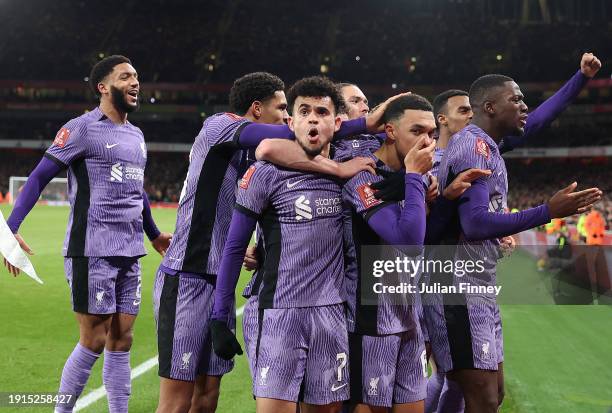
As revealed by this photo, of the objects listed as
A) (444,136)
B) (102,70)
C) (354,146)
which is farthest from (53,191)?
(354,146)

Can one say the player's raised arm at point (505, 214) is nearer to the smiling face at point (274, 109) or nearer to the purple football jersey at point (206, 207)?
the smiling face at point (274, 109)

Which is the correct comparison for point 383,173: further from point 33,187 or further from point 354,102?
point 33,187

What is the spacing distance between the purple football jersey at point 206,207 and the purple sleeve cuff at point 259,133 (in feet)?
0.68

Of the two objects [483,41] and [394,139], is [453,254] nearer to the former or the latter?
[394,139]

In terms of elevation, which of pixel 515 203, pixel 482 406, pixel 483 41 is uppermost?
pixel 483 41

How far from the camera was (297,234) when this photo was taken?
293cm

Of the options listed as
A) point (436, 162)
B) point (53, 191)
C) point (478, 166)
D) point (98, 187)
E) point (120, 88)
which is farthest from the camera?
point (53, 191)

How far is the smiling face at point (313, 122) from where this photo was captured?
2943 mm

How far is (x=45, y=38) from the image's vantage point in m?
52.2

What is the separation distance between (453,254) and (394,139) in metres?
0.78

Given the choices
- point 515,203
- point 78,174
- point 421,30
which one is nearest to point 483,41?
point 421,30

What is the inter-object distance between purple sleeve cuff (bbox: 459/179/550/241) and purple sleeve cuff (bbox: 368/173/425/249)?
0.49m

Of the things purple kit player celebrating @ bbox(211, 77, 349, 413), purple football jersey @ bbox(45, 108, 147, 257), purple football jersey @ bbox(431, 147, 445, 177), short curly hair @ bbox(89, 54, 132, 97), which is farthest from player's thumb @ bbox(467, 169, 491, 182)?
short curly hair @ bbox(89, 54, 132, 97)

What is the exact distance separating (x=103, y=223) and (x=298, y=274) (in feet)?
6.62
